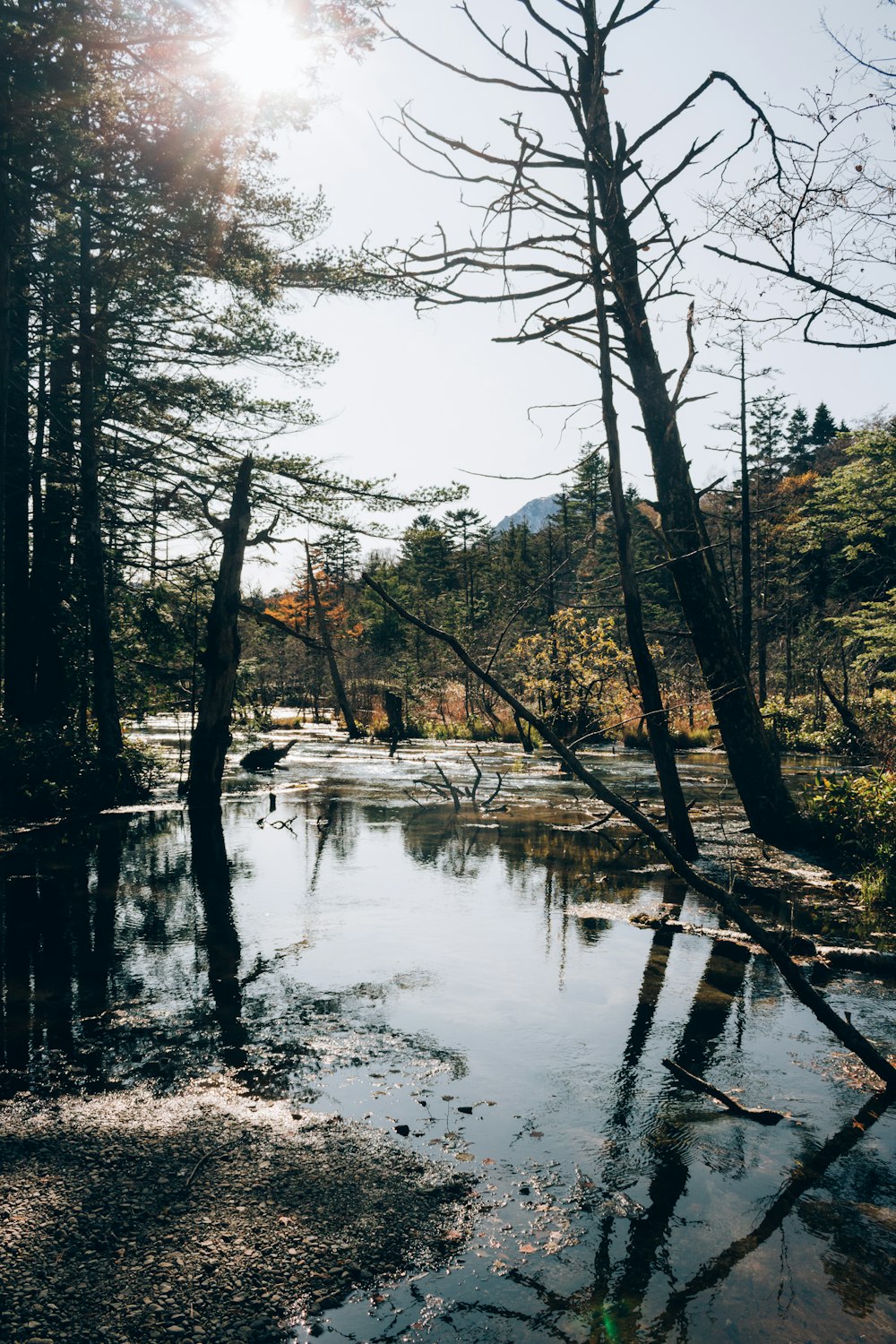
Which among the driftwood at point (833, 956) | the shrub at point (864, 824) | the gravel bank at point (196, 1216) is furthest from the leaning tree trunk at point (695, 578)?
the gravel bank at point (196, 1216)

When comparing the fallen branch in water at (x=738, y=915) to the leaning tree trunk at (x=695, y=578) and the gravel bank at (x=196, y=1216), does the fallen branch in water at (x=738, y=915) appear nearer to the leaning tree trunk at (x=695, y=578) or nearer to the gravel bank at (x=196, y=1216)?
the gravel bank at (x=196, y=1216)

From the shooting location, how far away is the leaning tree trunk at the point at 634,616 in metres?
6.82

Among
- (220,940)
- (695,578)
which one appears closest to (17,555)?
(220,940)

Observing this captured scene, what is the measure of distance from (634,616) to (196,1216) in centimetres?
655

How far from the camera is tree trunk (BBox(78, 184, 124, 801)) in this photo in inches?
613

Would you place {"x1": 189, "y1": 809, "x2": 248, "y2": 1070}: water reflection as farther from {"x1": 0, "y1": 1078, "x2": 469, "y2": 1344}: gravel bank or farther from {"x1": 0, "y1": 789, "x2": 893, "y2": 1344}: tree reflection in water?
{"x1": 0, "y1": 1078, "x2": 469, "y2": 1344}: gravel bank

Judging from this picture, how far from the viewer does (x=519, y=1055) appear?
507 centimetres

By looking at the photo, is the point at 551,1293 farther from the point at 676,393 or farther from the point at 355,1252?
the point at 676,393

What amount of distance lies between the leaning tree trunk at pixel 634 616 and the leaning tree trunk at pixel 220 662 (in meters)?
6.99

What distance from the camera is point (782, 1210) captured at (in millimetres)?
3559

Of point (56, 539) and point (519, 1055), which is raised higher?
point (56, 539)

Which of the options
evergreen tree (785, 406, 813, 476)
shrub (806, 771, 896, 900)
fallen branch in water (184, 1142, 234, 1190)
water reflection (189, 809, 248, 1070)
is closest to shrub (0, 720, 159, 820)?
water reflection (189, 809, 248, 1070)

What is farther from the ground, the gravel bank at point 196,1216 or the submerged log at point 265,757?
the submerged log at point 265,757

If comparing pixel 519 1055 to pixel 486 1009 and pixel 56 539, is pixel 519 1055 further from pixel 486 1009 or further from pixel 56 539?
pixel 56 539
